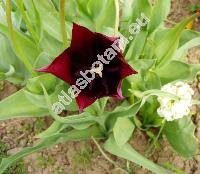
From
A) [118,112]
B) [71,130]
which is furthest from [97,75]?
[71,130]

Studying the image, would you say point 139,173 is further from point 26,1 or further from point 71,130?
point 26,1

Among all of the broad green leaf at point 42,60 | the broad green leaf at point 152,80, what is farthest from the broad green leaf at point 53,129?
the broad green leaf at point 152,80

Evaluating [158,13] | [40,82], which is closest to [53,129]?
[40,82]

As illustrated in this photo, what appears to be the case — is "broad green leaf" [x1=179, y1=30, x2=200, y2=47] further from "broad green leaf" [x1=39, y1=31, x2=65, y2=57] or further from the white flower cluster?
"broad green leaf" [x1=39, y1=31, x2=65, y2=57]

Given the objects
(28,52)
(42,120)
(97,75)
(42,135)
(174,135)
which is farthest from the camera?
(42,120)

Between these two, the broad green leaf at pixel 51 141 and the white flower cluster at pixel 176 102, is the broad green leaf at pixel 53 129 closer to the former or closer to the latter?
the broad green leaf at pixel 51 141
